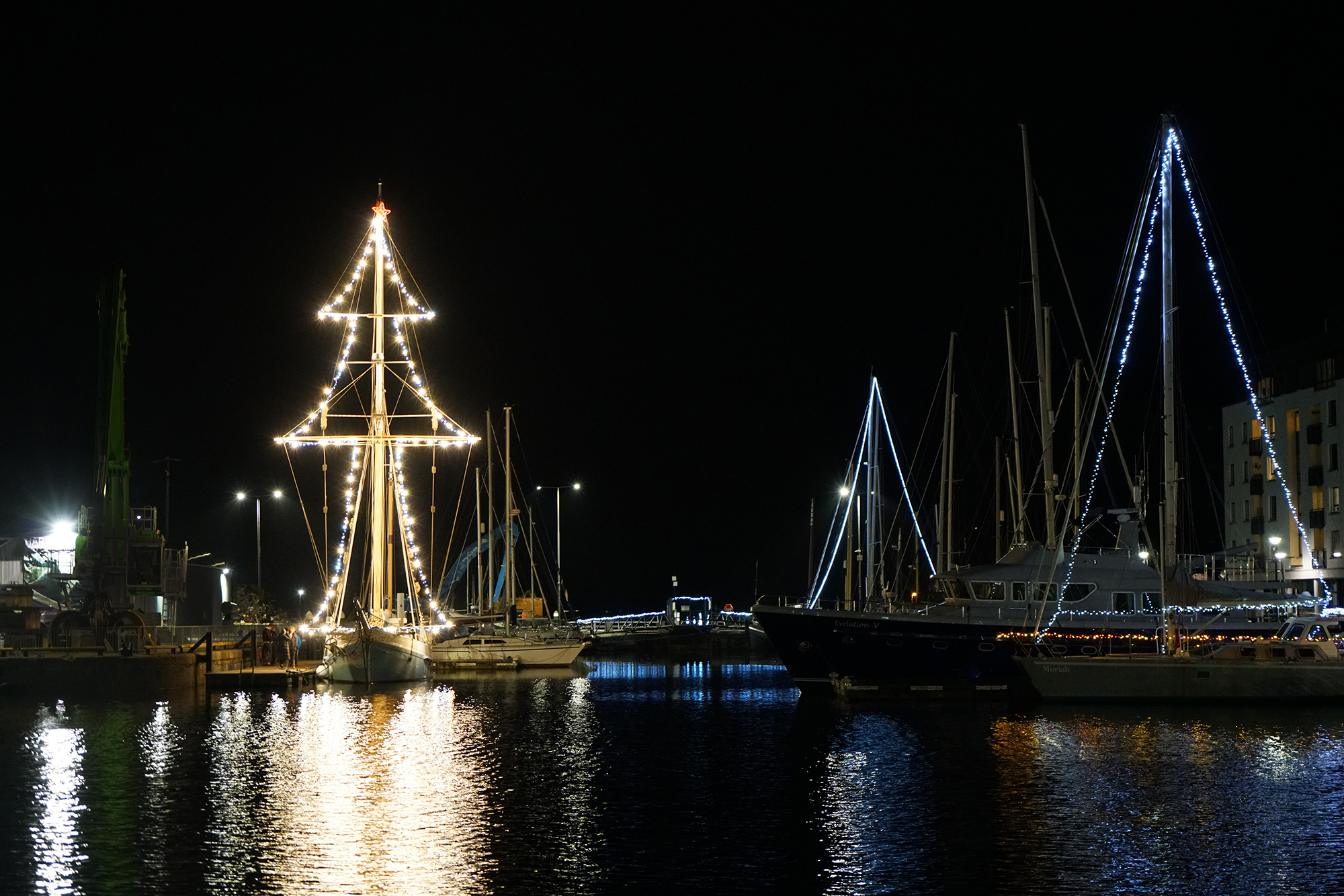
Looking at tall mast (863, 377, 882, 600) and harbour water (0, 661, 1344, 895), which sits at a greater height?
tall mast (863, 377, 882, 600)

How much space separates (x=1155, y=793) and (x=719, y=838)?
878cm

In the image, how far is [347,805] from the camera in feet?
83.6

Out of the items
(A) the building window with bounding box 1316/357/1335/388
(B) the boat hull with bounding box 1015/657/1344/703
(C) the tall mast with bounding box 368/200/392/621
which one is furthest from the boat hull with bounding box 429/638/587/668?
(A) the building window with bounding box 1316/357/1335/388

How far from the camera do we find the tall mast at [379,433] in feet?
214

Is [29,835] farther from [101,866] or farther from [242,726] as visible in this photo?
[242,726]

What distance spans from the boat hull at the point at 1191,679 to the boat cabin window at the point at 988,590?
4269 mm

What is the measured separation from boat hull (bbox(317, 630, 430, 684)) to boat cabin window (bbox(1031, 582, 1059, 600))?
2657 centimetres

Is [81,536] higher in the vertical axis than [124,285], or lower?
lower

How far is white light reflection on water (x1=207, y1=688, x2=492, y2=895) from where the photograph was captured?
1969cm

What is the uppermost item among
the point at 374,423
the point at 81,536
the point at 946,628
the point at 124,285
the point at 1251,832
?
the point at 124,285

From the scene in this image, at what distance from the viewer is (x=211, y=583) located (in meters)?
87.8

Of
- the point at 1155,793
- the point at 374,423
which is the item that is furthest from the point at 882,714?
the point at 374,423

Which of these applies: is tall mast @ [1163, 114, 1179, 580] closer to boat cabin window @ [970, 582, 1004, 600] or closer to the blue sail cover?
boat cabin window @ [970, 582, 1004, 600]

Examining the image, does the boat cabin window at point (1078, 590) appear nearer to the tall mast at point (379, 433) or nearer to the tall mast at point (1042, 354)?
the tall mast at point (1042, 354)
